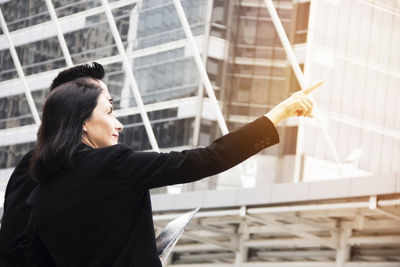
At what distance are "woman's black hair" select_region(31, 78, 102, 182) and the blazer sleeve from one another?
0.44 feet

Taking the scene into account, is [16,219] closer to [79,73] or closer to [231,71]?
[79,73]

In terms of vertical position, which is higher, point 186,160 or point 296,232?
point 186,160

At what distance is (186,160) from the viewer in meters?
2.12

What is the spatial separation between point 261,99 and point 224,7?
13.2 ft

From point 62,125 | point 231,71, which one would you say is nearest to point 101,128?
point 62,125

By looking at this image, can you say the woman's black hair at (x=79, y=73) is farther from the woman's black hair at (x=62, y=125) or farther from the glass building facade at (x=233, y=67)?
the glass building facade at (x=233, y=67)

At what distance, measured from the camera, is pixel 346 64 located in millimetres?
41656

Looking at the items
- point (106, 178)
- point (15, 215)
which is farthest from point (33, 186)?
point (106, 178)

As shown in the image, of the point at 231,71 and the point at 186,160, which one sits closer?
the point at 186,160

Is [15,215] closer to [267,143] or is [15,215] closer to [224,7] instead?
[267,143]

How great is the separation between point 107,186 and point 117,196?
0.03 m

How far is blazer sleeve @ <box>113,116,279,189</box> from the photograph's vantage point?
6.94 ft

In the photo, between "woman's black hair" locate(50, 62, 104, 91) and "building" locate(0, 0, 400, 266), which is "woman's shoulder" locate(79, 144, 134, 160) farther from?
"building" locate(0, 0, 400, 266)

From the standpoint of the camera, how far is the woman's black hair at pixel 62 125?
7.32 ft
